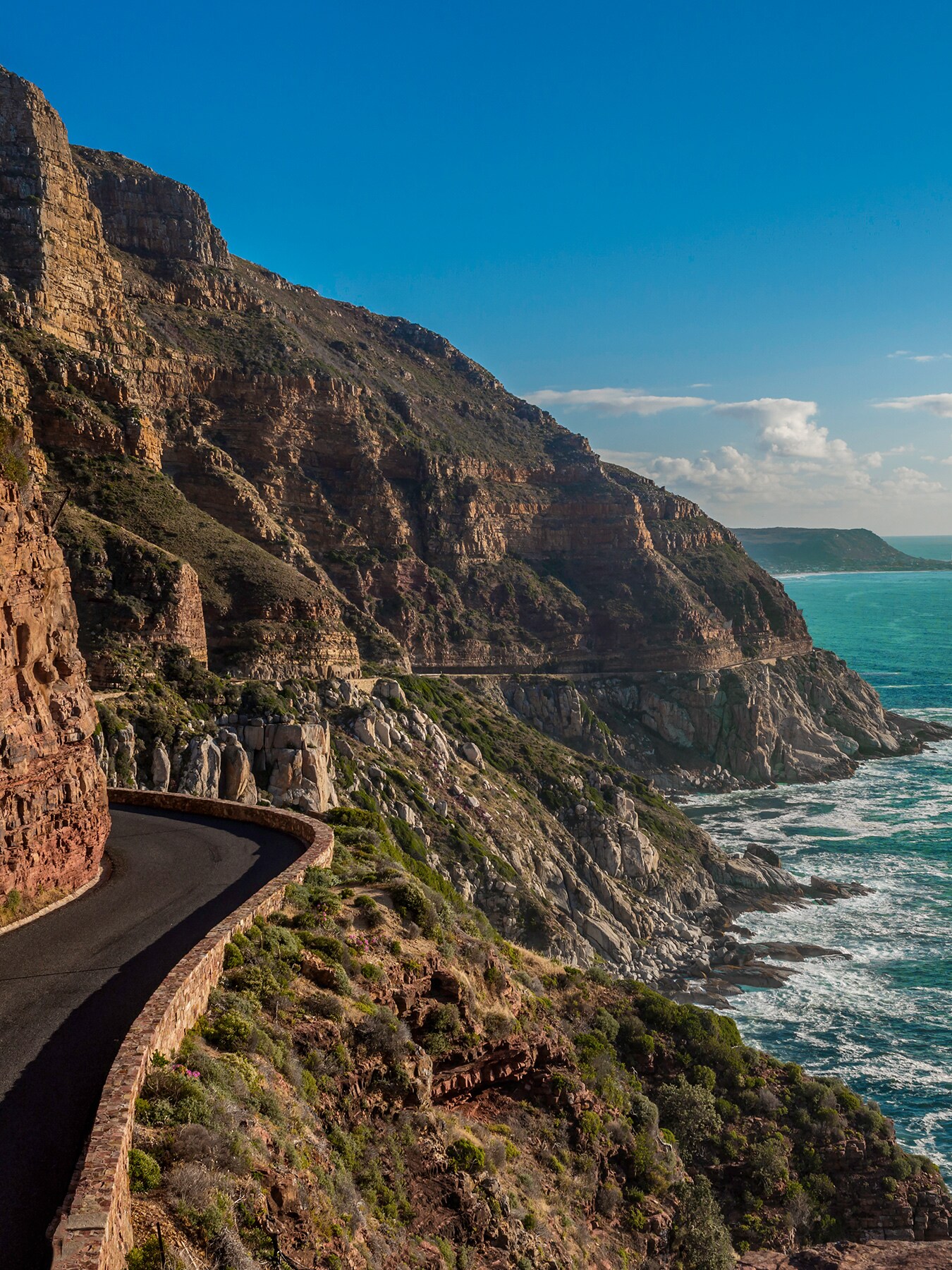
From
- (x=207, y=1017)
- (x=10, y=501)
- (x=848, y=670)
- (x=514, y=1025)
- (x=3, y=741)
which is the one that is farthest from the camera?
(x=848, y=670)

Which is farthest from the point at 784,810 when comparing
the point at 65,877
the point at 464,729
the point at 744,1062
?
the point at 65,877

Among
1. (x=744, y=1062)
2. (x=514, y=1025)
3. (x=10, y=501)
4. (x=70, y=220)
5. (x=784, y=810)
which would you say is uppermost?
(x=70, y=220)

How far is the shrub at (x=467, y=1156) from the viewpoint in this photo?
17.6 metres

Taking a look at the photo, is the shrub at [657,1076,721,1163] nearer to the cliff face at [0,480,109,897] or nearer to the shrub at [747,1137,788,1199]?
the shrub at [747,1137,788,1199]

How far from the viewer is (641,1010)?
30.1 m

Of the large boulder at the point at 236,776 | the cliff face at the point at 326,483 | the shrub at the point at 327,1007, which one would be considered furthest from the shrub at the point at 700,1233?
the cliff face at the point at 326,483

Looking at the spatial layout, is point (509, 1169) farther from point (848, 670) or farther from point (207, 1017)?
point (848, 670)

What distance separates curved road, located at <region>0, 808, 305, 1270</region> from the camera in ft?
34.9

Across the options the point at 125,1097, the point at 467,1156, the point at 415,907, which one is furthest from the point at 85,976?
the point at 415,907

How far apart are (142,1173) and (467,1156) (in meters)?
8.35

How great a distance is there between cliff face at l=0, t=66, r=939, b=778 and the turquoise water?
38.9ft

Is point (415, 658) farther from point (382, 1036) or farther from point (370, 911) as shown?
point (382, 1036)

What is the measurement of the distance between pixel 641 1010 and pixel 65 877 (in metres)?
18.0

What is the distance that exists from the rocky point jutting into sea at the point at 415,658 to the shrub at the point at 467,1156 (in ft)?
0.77
